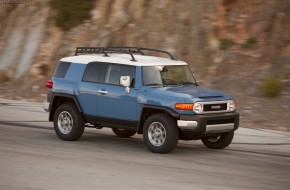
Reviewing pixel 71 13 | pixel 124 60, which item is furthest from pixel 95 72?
pixel 71 13

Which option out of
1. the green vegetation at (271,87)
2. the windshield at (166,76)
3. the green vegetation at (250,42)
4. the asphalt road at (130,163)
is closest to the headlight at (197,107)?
the asphalt road at (130,163)

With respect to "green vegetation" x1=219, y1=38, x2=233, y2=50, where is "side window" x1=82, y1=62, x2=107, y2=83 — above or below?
below

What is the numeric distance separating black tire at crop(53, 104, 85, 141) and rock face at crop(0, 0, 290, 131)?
539cm

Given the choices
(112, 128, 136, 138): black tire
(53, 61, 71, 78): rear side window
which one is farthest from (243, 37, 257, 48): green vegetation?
(53, 61, 71, 78): rear side window

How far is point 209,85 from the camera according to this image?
2025 cm

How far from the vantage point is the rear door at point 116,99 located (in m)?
12.8

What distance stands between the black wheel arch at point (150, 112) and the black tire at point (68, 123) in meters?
1.44

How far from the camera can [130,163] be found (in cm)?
A: 1138

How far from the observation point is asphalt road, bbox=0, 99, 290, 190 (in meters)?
9.73

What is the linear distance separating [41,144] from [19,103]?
25.1 feet

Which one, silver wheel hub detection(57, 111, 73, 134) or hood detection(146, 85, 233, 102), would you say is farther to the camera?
silver wheel hub detection(57, 111, 73, 134)

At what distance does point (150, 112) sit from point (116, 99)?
2.37 feet

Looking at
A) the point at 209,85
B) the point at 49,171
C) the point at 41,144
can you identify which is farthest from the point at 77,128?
the point at 209,85

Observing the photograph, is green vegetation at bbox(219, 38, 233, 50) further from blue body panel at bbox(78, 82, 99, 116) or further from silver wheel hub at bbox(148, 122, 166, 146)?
silver wheel hub at bbox(148, 122, 166, 146)
